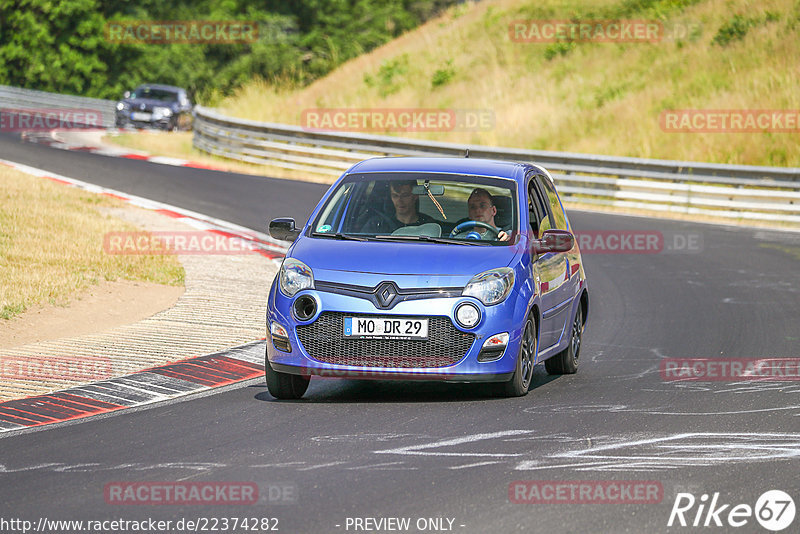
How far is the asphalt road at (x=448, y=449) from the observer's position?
238 inches

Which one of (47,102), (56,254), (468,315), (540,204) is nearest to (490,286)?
(468,315)

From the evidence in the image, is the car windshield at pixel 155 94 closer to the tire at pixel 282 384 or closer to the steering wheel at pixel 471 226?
the steering wheel at pixel 471 226

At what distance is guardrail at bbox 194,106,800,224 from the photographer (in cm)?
2452

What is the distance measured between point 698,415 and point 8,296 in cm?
717

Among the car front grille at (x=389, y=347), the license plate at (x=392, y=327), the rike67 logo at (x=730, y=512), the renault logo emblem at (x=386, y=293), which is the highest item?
the renault logo emblem at (x=386, y=293)

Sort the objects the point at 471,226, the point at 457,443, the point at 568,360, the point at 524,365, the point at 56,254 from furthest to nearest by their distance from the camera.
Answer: the point at 56,254
the point at 568,360
the point at 471,226
the point at 524,365
the point at 457,443

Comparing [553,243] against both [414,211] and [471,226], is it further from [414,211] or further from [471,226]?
[414,211]

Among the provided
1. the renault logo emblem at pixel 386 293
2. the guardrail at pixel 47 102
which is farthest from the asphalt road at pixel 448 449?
the guardrail at pixel 47 102

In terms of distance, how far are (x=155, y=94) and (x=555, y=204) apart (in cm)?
3472

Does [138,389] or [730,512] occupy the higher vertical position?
[730,512]

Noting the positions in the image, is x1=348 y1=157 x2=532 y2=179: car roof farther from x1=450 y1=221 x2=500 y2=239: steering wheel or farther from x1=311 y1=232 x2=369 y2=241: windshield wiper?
x1=311 y1=232 x2=369 y2=241: windshield wiper

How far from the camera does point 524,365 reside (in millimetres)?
9023

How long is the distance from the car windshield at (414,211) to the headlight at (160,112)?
33665 mm

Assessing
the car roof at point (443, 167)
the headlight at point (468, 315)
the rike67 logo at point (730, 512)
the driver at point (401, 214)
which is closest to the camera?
the rike67 logo at point (730, 512)
